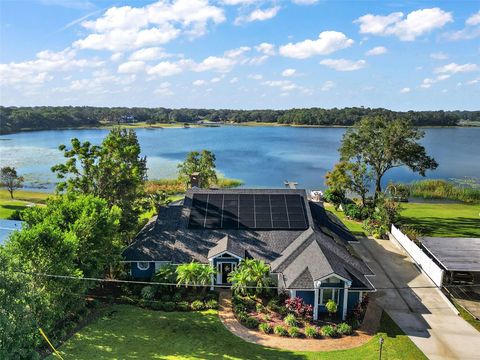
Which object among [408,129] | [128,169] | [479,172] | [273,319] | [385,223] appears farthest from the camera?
[479,172]

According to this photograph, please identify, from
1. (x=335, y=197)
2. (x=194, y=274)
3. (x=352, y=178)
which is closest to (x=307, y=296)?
(x=194, y=274)

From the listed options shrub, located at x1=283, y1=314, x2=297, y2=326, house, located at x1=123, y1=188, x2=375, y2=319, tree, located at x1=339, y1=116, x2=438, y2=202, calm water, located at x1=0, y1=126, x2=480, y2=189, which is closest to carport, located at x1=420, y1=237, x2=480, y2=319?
house, located at x1=123, y1=188, x2=375, y2=319

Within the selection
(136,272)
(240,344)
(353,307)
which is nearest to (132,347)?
(240,344)

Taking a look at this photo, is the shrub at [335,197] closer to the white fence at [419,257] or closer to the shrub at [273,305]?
the white fence at [419,257]

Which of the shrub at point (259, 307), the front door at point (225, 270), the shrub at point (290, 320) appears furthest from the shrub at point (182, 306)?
the shrub at point (290, 320)

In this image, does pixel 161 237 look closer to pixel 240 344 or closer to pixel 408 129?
pixel 240 344
